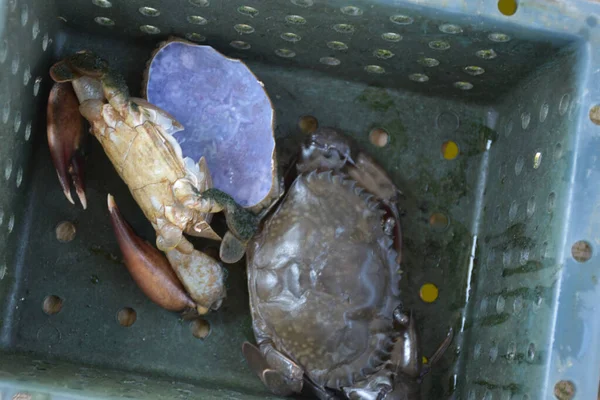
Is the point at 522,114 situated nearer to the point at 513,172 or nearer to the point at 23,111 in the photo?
the point at 513,172

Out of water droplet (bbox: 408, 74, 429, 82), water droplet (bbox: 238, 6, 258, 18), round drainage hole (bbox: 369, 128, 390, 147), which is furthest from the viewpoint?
Result: round drainage hole (bbox: 369, 128, 390, 147)

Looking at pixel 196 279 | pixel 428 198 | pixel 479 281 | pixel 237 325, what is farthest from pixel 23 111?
pixel 479 281

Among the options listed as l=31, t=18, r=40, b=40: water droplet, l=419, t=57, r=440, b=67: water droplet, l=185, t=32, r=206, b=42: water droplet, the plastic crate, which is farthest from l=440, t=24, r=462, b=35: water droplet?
l=31, t=18, r=40, b=40: water droplet

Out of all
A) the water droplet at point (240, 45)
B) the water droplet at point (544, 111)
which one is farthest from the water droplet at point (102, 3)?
the water droplet at point (544, 111)

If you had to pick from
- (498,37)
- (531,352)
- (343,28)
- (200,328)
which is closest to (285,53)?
(343,28)

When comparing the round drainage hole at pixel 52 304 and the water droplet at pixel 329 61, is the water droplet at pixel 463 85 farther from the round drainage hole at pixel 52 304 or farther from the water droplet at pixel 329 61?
the round drainage hole at pixel 52 304

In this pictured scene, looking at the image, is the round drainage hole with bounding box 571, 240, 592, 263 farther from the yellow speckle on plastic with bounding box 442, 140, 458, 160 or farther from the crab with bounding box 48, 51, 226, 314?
the crab with bounding box 48, 51, 226, 314

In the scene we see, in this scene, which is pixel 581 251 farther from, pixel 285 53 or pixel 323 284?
pixel 285 53
